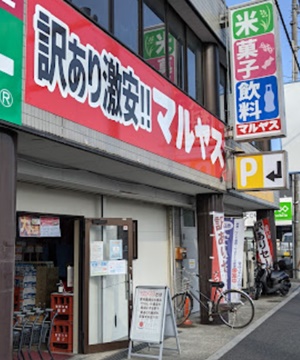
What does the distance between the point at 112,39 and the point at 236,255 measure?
21.3 ft

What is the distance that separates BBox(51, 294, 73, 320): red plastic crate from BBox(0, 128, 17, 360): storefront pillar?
337cm

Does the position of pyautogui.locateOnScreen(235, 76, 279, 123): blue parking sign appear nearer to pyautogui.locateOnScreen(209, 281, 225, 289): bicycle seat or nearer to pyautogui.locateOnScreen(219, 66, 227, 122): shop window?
pyautogui.locateOnScreen(219, 66, 227, 122): shop window

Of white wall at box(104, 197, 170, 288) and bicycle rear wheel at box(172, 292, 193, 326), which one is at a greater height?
white wall at box(104, 197, 170, 288)

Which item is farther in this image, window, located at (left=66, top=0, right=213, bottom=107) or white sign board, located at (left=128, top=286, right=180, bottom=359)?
white sign board, located at (left=128, top=286, right=180, bottom=359)

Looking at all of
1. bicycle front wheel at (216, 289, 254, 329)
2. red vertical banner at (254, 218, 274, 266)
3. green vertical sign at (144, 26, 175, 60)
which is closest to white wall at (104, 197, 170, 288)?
bicycle front wheel at (216, 289, 254, 329)

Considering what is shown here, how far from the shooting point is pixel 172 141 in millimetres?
7773

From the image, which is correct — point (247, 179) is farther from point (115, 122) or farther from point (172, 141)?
point (115, 122)

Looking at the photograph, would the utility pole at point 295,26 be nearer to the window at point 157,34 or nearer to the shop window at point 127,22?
the window at point 157,34

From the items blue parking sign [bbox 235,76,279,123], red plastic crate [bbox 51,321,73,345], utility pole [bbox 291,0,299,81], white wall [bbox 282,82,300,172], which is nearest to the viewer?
red plastic crate [bbox 51,321,73,345]

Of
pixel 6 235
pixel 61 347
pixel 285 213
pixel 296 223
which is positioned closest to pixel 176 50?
pixel 61 347

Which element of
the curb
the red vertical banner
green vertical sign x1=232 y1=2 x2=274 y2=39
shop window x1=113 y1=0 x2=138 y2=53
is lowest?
the curb

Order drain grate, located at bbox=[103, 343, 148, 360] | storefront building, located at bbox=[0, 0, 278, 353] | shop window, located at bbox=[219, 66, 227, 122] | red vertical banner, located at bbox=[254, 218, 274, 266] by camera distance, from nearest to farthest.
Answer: storefront building, located at bbox=[0, 0, 278, 353], drain grate, located at bbox=[103, 343, 148, 360], shop window, located at bbox=[219, 66, 227, 122], red vertical banner, located at bbox=[254, 218, 274, 266]

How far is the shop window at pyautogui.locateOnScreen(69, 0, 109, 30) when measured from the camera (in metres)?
6.04

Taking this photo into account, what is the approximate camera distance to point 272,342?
8156mm
